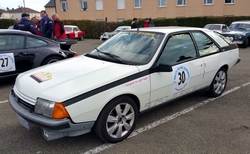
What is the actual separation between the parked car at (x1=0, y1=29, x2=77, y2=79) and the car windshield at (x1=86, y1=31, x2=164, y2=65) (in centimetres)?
236

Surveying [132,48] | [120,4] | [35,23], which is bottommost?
[132,48]

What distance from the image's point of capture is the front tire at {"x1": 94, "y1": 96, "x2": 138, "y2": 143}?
9.07 ft

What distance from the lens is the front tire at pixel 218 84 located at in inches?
177

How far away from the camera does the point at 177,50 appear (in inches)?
144

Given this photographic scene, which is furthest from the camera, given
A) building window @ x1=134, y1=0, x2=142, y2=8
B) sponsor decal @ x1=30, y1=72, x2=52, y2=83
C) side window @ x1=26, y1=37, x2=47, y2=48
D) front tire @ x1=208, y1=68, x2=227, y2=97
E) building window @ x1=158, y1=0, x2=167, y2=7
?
building window @ x1=134, y1=0, x2=142, y2=8

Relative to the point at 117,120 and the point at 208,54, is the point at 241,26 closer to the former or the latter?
the point at 208,54

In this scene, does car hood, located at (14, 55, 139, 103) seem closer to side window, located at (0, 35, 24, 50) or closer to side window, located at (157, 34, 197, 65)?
side window, located at (157, 34, 197, 65)

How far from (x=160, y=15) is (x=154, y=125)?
26.0m

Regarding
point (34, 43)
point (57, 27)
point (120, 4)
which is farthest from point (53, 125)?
point (120, 4)

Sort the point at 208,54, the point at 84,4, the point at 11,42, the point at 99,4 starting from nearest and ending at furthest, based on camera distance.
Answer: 1. the point at 208,54
2. the point at 11,42
3. the point at 99,4
4. the point at 84,4

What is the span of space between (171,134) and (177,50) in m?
1.39

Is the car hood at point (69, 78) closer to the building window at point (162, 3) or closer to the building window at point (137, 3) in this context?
the building window at point (162, 3)

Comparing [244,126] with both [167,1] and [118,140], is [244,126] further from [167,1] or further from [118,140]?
[167,1]

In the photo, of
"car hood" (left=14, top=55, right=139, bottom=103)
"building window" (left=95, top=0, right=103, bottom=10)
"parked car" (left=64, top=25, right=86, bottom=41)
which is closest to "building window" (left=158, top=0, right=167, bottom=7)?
"building window" (left=95, top=0, right=103, bottom=10)
